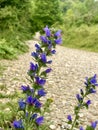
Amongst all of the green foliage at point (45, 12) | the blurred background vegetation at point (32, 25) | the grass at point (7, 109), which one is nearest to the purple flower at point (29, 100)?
the grass at point (7, 109)

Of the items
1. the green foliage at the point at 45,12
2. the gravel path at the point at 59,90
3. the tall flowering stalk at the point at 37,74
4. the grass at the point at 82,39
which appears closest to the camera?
the tall flowering stalk at the point at 37,74

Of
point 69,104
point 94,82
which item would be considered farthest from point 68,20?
point 94,82

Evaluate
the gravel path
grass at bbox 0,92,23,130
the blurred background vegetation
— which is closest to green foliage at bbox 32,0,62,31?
the blurred background vegetation

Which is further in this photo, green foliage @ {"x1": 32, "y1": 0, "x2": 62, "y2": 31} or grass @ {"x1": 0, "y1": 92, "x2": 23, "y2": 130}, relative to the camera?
green foliage @ {"x1": 32, "y1": 0, "x2": 62, "y2": 31}

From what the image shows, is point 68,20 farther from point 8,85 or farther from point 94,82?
point 94,82

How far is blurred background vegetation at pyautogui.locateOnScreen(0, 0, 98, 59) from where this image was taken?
17.8 meters

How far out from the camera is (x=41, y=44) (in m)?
2.95

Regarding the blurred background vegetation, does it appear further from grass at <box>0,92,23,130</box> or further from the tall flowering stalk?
the tall flowering stalk

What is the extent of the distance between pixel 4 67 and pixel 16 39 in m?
6.99

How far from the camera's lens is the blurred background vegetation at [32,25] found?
17844mm

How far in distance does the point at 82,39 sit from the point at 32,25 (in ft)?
34.0

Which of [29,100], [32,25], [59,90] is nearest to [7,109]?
[59,90]

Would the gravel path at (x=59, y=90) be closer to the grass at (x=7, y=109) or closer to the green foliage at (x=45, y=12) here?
the grass at (x=7, y=109)

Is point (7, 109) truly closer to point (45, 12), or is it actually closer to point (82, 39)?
point (82, 39)
